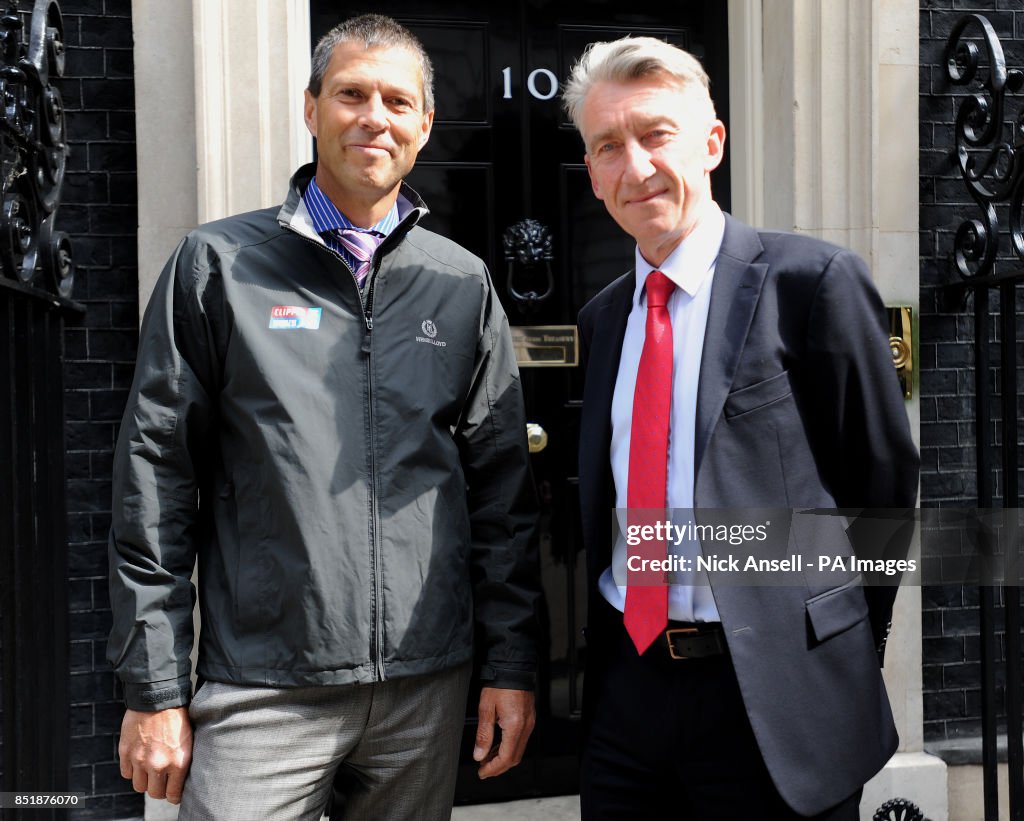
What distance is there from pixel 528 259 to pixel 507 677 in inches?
73.4

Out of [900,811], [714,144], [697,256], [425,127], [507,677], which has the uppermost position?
[425,127]

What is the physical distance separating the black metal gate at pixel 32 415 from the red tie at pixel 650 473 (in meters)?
1.64

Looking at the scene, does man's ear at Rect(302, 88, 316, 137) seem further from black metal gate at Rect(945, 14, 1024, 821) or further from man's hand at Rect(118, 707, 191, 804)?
black metal gate at Rect(945, 14, 1024, 821)

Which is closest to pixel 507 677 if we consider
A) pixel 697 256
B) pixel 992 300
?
pixel 697 256

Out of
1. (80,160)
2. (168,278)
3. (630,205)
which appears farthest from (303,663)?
(80,160)

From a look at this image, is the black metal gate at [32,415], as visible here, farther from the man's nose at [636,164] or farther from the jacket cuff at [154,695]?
the man's nose at [636,164]

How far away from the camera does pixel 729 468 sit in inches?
74.9

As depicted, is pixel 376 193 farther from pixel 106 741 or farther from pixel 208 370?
pixel 106 741

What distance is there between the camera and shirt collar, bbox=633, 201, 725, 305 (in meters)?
2.03

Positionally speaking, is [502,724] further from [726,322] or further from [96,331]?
[96,331]

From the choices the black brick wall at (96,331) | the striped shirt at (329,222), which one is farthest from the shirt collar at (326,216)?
the black brick wall at (96,331)

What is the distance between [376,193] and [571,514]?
6.11ft

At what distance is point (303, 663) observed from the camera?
2.02 metres

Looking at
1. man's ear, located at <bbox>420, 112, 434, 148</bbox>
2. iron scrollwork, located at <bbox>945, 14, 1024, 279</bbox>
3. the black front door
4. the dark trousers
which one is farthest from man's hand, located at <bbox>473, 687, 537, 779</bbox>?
iron scrollwork, located at <bbox>945, 14, 1024, 279</bbox>
